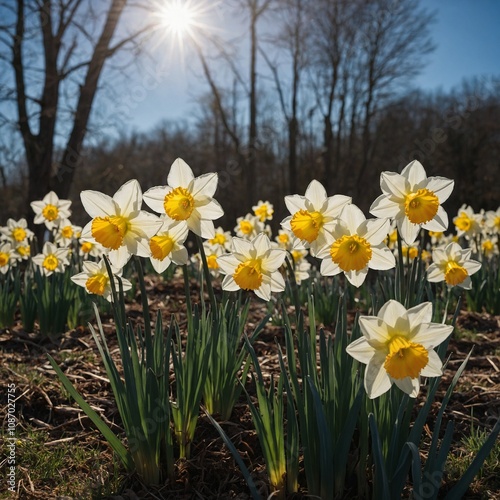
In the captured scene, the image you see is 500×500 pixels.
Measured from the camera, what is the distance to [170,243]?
1.82 metres

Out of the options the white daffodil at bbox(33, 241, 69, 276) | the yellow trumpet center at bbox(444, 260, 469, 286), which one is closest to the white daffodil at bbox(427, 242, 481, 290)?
the yellow trumpet center at bbox(444, 260, 469, 286)

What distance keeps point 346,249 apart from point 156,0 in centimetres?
990

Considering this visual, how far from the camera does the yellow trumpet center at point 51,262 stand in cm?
381

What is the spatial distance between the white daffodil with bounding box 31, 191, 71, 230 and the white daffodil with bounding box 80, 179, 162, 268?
105 inches

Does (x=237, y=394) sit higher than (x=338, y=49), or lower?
lower

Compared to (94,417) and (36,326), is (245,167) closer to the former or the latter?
(36,326)

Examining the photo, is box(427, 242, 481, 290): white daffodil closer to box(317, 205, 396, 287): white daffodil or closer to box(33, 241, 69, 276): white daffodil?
box(317, 205, 396, 287): white daffodil

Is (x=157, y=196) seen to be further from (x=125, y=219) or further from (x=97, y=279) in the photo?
(x=97, y=279)

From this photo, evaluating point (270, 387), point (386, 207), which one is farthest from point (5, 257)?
point (386, 207)

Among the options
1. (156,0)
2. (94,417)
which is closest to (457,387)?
(94,417)

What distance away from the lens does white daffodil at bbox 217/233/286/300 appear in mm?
1755

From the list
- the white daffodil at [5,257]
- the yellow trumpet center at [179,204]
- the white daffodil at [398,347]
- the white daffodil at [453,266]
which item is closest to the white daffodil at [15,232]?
the white daffodil at [5,257]

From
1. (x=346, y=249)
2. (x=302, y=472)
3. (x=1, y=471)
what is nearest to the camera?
(x=346, y=249)

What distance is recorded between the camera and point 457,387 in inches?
109
